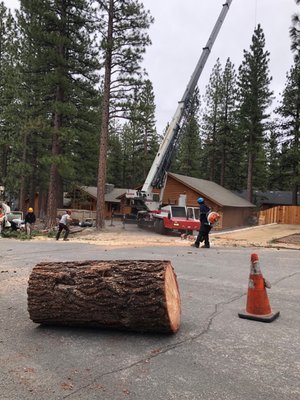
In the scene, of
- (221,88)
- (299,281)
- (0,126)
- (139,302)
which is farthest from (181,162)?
(139,302)

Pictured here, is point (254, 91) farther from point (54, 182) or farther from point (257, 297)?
point (257, 297)

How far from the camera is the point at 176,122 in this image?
26875 millimetres

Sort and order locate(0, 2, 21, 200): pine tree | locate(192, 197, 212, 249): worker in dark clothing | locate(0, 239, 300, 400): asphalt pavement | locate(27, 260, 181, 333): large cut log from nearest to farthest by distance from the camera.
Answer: locate(0, 239, 300, 400): asphalt pavement
locate(27, 260, 181, 333): large cut log
locate(192, 197, 212, 249): worker in dark clothing
locate(0, 2, 21, 200): pine tree

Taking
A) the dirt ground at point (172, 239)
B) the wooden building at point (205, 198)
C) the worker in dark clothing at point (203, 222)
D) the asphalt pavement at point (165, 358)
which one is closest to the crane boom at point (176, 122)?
the dirt ground at point (172, 239)

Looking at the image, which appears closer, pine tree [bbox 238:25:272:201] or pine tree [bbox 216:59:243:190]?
pine tree [bbox 238:25:272:201]

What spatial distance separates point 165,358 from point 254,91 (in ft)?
146

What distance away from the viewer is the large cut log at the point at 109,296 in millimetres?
4609

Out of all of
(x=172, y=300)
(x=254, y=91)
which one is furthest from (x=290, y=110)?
(x=172, y=300)

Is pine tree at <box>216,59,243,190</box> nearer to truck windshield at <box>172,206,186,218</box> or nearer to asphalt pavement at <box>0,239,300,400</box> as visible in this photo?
truck windshield at <box>172,206,186,218</box>

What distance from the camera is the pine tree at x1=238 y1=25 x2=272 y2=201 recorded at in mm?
44906

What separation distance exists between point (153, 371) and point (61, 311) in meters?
1.55

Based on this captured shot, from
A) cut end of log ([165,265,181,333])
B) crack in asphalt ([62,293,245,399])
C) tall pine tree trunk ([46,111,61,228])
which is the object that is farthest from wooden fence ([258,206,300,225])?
cut end of log ([165,265,181,333])

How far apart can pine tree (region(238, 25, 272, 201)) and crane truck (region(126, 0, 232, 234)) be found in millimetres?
19628

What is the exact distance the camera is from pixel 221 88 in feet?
171
